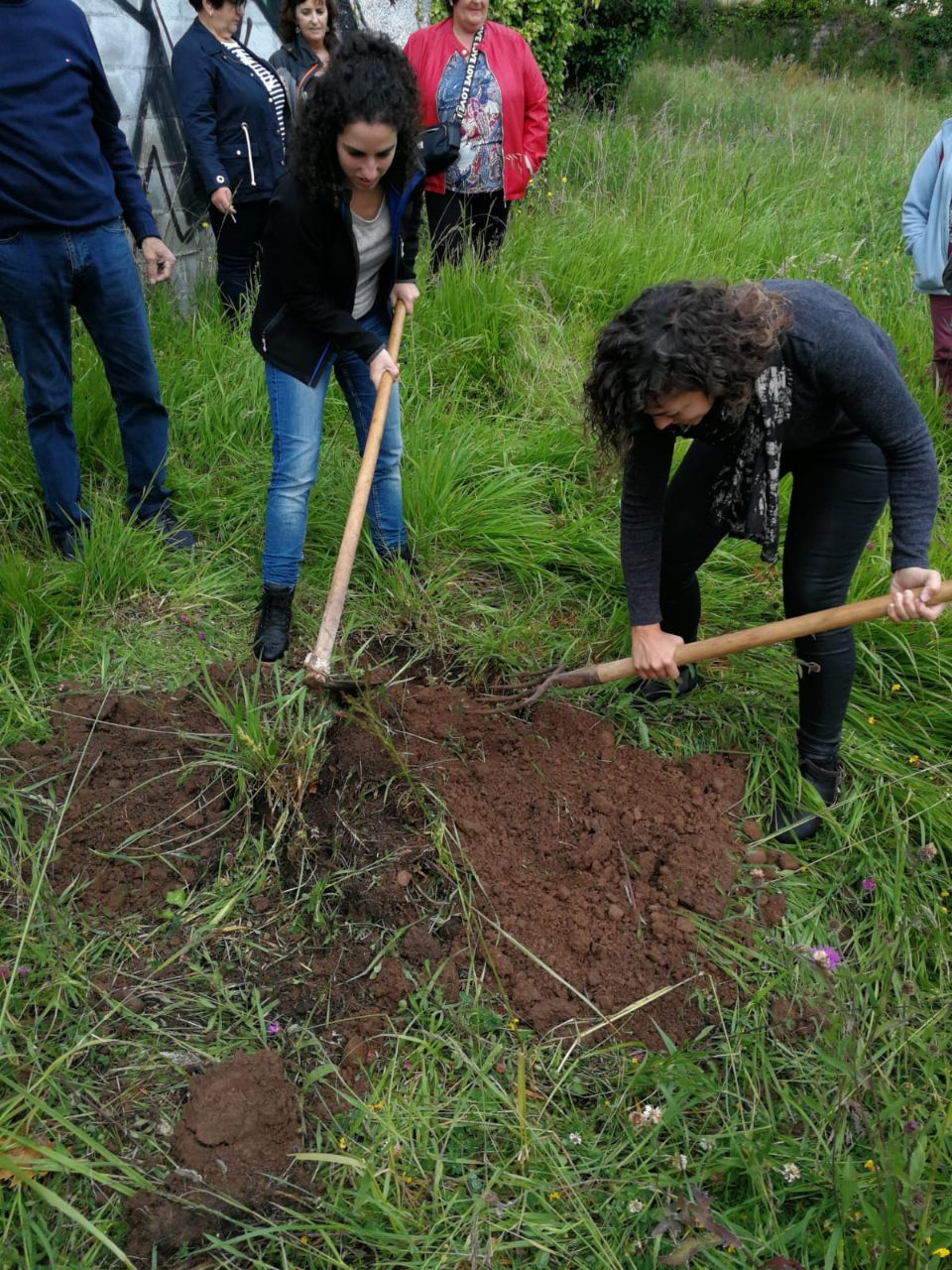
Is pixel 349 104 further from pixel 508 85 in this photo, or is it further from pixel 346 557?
pixel 508 85

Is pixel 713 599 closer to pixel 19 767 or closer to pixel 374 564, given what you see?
pixel 374 564

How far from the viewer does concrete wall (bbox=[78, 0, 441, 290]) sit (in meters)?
4.64

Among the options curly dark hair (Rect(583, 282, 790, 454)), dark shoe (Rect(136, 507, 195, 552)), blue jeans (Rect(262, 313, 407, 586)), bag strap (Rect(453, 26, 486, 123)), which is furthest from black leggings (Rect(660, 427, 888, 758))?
bag strap (Rect(453, 26, 486, 123))

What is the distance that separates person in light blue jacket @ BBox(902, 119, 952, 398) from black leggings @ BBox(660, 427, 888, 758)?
1.99 metres

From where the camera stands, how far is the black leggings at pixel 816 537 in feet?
7.56

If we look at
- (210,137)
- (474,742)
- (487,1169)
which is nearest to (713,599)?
(474,742)

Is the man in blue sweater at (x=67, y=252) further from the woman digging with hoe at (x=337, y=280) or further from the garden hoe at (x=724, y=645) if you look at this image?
the garden hoe at (x=724, y=645)

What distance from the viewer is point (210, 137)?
4258mm

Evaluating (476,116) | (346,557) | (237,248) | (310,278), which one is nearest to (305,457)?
(346,557)

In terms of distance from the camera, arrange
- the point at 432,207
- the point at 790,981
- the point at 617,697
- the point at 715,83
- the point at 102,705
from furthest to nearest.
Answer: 1. the point at 715,83
2. the point at 432,207
3. the point at 617,697
4. the point at 102,705
5. the point at 790,981

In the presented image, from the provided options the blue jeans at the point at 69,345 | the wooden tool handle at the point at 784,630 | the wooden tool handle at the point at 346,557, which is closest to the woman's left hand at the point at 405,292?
the wooden tool handle at the point at 346,557

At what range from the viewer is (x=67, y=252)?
9.92 ft

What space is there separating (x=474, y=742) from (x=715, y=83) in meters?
11.4

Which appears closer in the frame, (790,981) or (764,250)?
(790,981)
